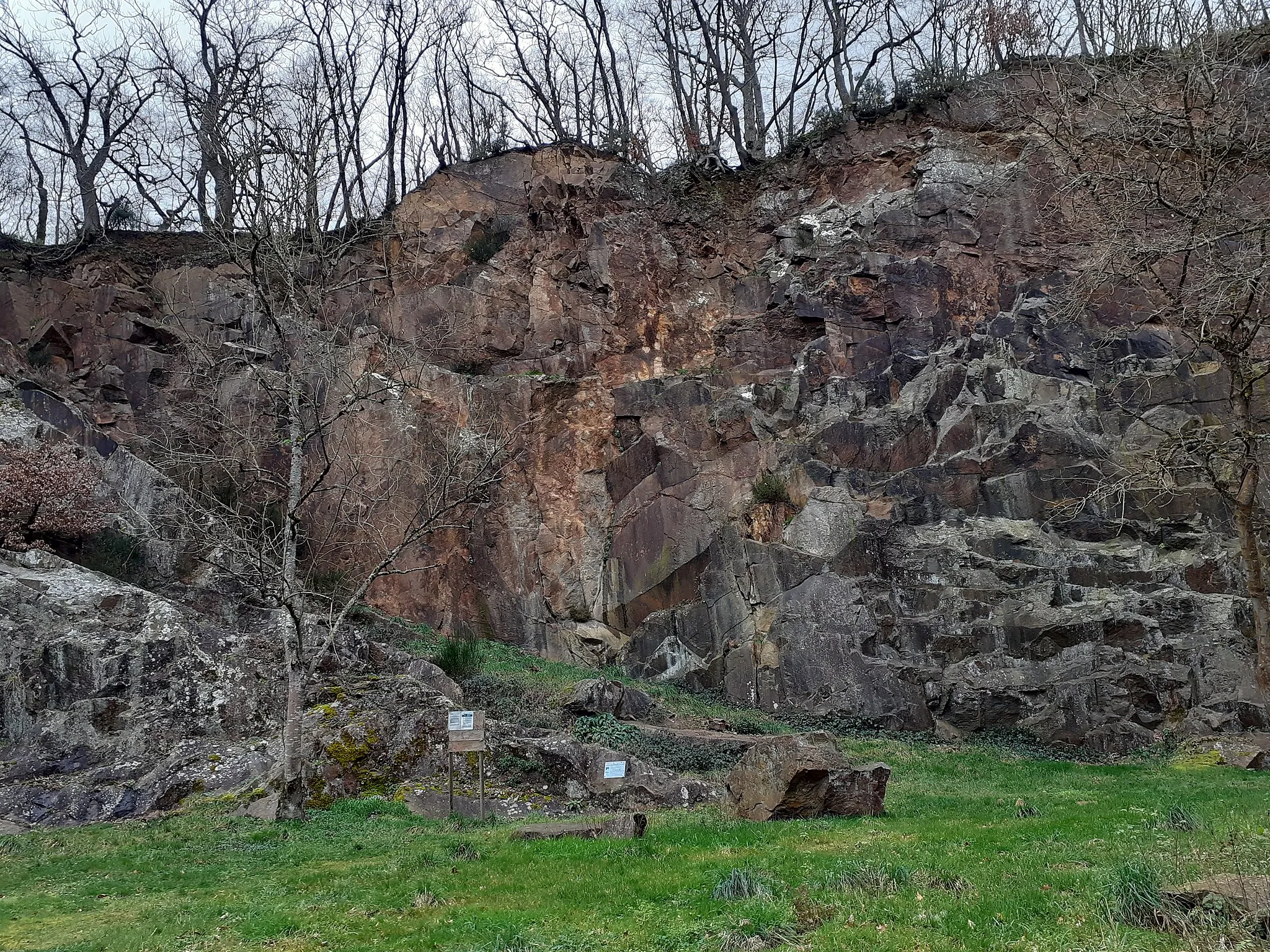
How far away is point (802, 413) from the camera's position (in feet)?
82.8

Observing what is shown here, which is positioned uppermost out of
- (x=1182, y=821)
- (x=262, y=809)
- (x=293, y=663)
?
(x=293, y=663)

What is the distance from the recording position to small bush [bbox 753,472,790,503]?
23297 millimetres

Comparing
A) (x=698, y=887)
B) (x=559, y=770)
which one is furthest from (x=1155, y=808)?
(x=559, y=770)

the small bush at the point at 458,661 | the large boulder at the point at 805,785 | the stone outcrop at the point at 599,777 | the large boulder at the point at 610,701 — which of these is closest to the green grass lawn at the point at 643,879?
the large boulder at the point at 805,785

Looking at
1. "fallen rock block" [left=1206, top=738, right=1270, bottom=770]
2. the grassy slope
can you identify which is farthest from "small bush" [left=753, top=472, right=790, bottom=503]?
the grassy slope

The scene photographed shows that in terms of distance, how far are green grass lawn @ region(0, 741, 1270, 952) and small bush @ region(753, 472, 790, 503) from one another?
11.7 metres

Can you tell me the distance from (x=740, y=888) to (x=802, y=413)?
19.5 m

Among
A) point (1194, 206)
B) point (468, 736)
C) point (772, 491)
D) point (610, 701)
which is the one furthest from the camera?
point (772, 491)

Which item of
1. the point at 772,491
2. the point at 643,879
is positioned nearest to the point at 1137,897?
the point at 643,879

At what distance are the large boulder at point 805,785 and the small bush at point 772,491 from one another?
40.7ft

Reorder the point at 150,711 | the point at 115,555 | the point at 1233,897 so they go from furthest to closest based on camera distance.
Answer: the point at 115,555
the point at 150,711
the point at 1233,897

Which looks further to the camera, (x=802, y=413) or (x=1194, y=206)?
(x=802, y=413)

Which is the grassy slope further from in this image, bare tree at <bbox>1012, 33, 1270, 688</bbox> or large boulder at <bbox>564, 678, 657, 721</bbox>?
large boulder at <bbox>564, 678, 657, 721</bbox>

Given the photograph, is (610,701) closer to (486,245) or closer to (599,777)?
(599,777)
